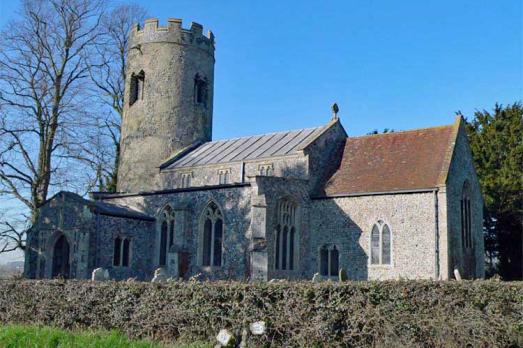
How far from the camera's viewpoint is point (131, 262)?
2589cm

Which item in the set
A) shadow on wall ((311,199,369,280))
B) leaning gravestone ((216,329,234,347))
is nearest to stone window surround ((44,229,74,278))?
shadow on wall ((311,199,369,280))

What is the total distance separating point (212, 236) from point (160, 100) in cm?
1082

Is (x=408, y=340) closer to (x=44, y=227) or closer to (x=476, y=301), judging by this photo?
(x=476, y=301)

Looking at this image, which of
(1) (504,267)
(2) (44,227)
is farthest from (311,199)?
(1) (504,267)

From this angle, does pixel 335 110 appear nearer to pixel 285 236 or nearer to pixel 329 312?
pixel 285 236

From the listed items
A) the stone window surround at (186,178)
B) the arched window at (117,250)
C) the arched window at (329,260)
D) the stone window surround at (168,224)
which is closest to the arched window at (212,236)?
the stone window surround at (168,224)

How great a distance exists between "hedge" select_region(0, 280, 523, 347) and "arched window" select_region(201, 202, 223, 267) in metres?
11.8

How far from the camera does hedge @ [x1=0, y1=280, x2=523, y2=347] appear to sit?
10.1 m

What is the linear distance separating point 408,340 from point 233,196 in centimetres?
1493

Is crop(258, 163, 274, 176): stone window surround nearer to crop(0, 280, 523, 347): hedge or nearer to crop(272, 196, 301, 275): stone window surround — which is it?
crop(272, 196, 301, 275): stone window surround

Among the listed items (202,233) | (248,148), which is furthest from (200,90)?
(202,233)

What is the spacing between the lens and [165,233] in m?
26.8

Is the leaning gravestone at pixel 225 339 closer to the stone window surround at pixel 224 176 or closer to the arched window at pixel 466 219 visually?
the arched window at pixel 466 219

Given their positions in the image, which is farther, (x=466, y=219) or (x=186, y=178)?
(x=186, y=178)
